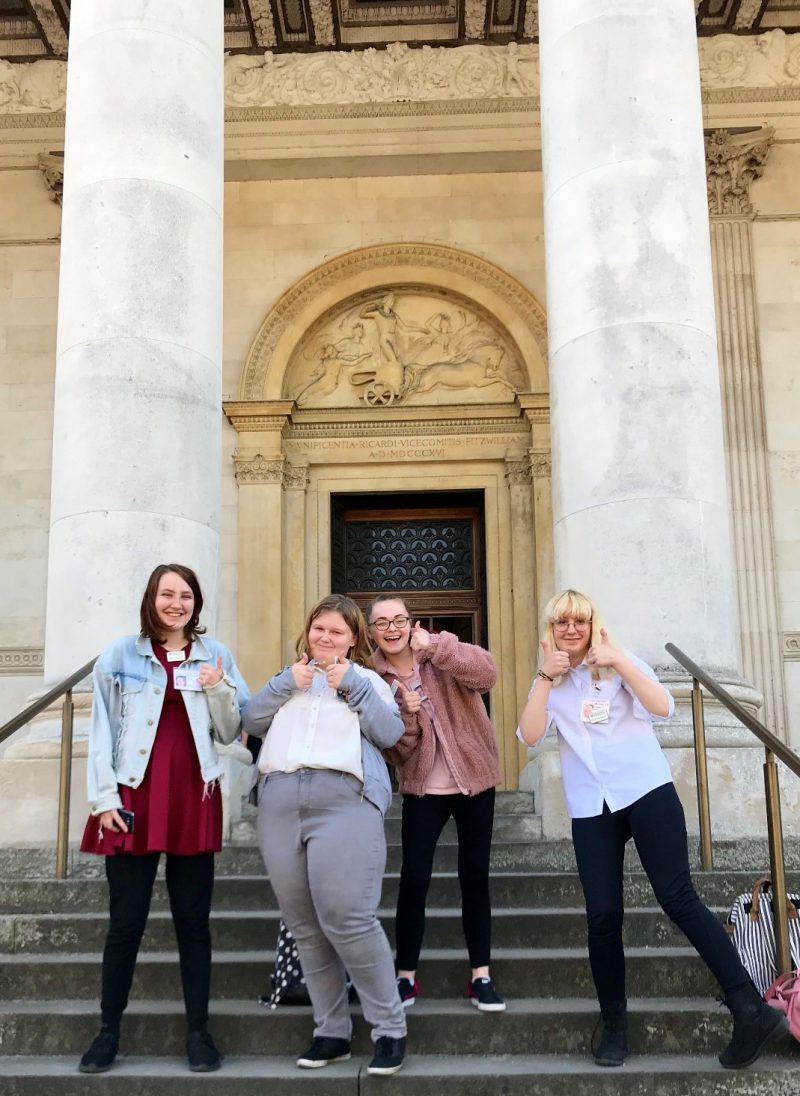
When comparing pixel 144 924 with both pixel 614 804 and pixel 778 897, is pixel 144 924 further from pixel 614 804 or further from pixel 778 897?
pixel 778 897

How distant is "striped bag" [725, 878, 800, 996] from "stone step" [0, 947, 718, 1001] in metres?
0.25

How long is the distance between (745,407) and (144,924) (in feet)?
31.1

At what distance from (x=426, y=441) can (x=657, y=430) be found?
237 inches

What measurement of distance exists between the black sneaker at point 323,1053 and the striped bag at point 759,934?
5.25 ft

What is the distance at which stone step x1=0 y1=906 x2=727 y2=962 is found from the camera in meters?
5.52

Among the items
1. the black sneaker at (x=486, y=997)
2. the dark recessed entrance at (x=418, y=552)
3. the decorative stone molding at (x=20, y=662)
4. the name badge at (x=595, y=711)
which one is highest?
the dark recessed entrance at (x=418, y=552)

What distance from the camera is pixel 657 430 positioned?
7164 millimetres

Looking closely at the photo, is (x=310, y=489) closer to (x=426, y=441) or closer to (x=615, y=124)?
(x=426, y=441)

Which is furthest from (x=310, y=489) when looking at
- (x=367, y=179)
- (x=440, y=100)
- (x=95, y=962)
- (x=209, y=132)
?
(x=95, y=962)

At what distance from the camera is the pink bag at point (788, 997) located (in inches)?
175

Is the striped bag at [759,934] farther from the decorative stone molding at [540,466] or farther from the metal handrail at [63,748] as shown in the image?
the decorative stone molding at [540,466]

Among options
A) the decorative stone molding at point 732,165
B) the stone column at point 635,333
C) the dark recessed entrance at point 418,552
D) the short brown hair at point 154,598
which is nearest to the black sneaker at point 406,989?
the short brown hair at point 154,598

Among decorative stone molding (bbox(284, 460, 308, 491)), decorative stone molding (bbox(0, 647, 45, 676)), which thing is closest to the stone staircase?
decorative stone molding (bbox(0, 647, 45, 676))

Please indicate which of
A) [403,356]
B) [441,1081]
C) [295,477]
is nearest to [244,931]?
[441,1081]
